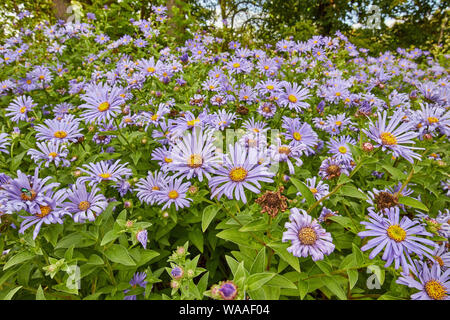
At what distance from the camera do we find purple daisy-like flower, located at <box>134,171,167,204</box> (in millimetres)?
1917

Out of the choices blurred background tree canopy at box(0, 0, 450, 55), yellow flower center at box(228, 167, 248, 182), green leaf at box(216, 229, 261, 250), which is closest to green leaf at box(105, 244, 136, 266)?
green leaf at box(216, 229, 261, 250)

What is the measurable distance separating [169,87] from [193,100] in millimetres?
718

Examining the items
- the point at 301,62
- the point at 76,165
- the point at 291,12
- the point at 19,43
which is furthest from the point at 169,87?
the point at 291,12

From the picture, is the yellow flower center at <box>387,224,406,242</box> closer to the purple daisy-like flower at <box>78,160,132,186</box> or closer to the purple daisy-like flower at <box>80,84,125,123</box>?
the purple daisy-like flower at <box>78,160,132,186</box>

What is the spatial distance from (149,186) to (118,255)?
0.58 m

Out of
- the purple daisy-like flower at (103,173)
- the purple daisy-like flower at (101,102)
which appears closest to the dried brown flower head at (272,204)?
the purple daisy-like flower at (103,173)

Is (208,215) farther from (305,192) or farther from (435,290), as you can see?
→ (435,290)

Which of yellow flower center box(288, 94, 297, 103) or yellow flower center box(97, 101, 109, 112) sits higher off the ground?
yellow flower center box(288, 94, 297, 103)

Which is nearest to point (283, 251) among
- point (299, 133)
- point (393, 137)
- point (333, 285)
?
point (333, 285)

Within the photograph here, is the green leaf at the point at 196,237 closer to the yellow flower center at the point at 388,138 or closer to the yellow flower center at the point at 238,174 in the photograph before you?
the yellow flower center at the point at 238,174

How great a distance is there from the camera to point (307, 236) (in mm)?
1354

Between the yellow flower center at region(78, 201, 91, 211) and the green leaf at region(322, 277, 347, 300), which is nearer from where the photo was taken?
the green leaf at region(322, 277, 347, 300)

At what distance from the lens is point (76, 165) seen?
2156 mm

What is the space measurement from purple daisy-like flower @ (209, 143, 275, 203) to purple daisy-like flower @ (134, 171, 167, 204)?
1.73ft
